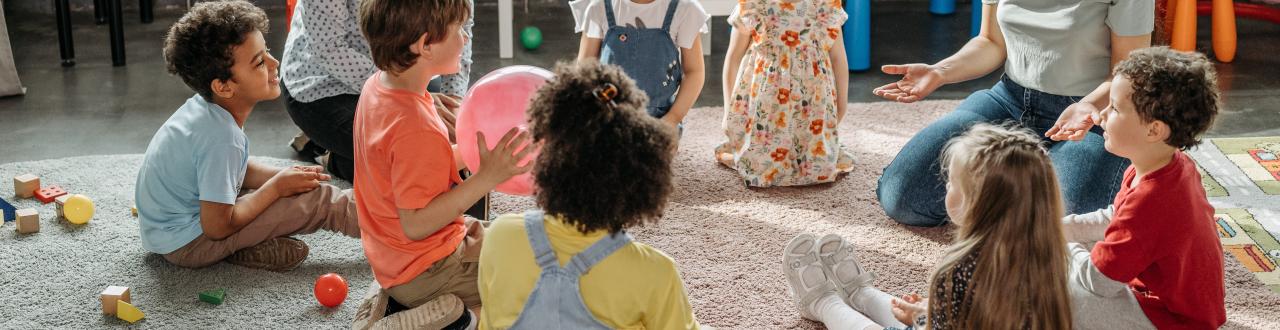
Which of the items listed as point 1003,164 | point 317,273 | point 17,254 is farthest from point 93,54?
point 1003,164

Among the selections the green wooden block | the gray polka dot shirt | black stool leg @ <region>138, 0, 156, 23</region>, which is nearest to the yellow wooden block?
the green wooden block

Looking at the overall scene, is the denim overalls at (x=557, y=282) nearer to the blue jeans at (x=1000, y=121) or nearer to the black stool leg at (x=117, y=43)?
the blue jeans at (x=1000, y=121)

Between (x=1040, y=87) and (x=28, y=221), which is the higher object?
(x=1040, y=87)

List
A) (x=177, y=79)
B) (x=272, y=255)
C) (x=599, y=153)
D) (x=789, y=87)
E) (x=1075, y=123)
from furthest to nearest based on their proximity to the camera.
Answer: (x=177, y=79) < (x=789, y=87) < (x=272, y=255) < (x=1075, y=123) < (x=599, y=153)

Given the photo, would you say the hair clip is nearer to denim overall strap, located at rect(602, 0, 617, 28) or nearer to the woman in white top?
the woman in white top

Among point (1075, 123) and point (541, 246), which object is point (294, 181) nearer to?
point (541, 246)

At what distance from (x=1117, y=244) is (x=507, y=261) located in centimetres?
92

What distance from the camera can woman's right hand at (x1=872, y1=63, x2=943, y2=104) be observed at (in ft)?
8.45

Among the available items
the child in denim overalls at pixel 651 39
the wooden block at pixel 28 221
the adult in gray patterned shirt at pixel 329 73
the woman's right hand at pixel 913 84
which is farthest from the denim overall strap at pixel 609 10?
the wooden block at pixel 28 221

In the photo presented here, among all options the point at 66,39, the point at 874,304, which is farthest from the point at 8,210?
the point at 874,304

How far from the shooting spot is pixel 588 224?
1602 millimetres

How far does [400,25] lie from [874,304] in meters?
0.96

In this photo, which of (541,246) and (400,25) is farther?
(400,25)

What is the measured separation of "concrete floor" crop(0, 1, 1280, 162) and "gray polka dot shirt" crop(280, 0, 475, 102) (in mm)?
470
